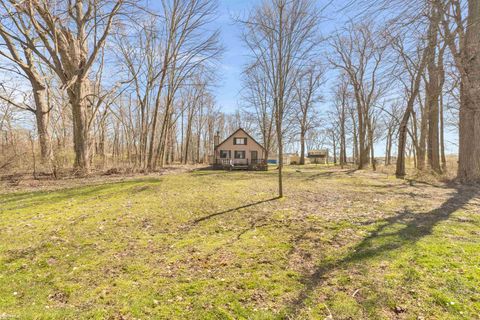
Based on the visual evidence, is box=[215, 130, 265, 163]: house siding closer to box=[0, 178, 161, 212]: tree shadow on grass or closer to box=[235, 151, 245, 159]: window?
box=[235, 151, 245, 159]: window

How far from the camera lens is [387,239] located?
402 centimetres

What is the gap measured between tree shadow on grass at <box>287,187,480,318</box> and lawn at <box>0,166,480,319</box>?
0.8 inches

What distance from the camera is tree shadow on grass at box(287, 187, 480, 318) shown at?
9.14ft

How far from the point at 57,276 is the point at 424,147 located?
59.3 ft

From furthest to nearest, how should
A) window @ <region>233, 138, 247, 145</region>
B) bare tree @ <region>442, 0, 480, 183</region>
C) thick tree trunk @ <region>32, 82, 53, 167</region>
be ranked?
window @ <region>233, 138, 247, 145</region>
thick tree trunk @ <region>32, 82, 53, 167</region>
bare tree @ <region>442, 0, 480, 183</region>

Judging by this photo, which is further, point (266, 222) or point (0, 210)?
point (0, 210)

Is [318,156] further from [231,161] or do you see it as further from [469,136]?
[469,136]

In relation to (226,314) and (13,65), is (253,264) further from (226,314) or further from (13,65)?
(13,65)

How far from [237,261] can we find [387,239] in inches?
110

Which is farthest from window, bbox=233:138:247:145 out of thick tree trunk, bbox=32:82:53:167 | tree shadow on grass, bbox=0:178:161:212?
tree shadow on grass, bbox=0:178:161:212

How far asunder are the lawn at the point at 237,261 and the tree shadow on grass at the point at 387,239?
20 mm

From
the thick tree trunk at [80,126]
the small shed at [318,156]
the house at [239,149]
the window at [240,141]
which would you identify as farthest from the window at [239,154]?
the small shed at [318,156]

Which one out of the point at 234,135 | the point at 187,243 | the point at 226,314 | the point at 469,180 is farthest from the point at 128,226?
the point at 234,135

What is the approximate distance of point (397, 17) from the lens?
4.11m
